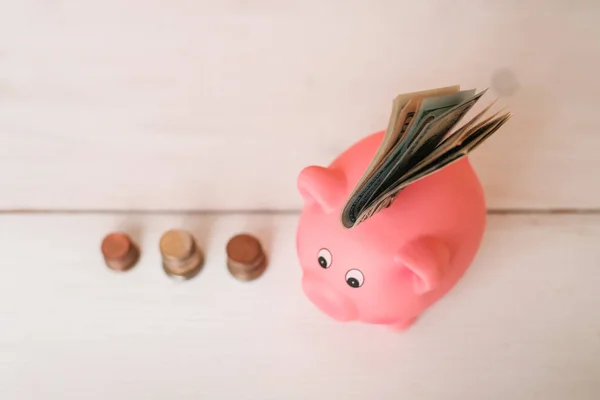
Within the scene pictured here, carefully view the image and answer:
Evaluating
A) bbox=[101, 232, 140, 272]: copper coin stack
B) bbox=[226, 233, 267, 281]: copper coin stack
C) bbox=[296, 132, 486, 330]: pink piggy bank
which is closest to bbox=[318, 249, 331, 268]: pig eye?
bbox=[296, 132, 486, 330]: pink piggy bank

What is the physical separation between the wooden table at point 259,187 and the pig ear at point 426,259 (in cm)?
18

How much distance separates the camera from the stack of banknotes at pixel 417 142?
16.2 inches

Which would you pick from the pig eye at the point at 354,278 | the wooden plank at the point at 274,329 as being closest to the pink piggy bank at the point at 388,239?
the pig eye at the point at 354,278

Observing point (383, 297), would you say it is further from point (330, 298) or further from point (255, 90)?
point (255, 90)

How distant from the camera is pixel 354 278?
532mm

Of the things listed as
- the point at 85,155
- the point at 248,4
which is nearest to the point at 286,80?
the point at 248,4

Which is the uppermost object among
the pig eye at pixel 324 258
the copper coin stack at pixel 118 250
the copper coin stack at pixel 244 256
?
the copper coin stack at pixel 118 250

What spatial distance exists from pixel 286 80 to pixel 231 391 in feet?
1.19

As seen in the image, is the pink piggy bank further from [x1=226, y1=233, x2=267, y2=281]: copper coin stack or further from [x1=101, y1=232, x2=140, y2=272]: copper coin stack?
[x1=101, y1=232, x2=140, y2=272]: copper coin stack

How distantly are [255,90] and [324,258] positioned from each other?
0.95ft

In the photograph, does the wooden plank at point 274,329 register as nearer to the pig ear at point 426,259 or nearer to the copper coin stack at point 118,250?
the copper coin stack at point 118,250

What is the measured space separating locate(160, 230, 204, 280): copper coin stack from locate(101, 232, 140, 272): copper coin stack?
0.12 feet

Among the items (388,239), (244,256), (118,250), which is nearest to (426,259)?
(388,239)

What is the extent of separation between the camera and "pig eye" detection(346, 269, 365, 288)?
529mm
